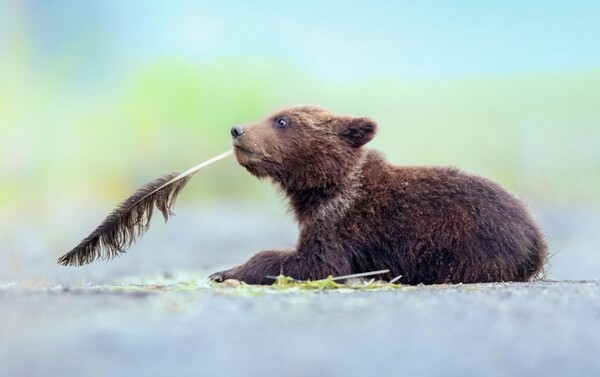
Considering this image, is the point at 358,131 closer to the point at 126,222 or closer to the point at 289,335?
the point at 126,222

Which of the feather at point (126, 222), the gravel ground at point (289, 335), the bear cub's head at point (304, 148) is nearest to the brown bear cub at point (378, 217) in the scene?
the bear cub's head at point (304, 148)

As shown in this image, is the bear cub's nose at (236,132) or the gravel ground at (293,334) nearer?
the gravel ground at (293,334)

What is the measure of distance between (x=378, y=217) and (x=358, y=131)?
83 centimetres

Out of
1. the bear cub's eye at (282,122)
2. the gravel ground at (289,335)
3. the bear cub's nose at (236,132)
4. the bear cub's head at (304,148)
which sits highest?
the bear cub's eye at (282,122)

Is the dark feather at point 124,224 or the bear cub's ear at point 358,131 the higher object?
the bear cub's ear at point 358,131

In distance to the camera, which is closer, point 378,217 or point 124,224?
point 378,217

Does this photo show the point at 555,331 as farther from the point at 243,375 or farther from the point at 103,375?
the point at 103,375

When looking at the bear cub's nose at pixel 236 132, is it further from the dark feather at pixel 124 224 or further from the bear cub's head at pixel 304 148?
the dark feather at pixel 124 224

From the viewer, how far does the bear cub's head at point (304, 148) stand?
7.41m

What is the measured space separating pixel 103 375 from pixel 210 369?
35cm

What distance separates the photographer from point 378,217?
7051 mm

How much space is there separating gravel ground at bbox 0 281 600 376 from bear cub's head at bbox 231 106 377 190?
2.88m

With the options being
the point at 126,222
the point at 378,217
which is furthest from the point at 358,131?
the point at 126,222

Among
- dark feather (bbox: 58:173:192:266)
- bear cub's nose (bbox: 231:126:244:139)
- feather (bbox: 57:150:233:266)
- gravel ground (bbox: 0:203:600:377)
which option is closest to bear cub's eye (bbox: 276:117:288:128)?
bear cub's nose (bbox: 231:126:244:139)
